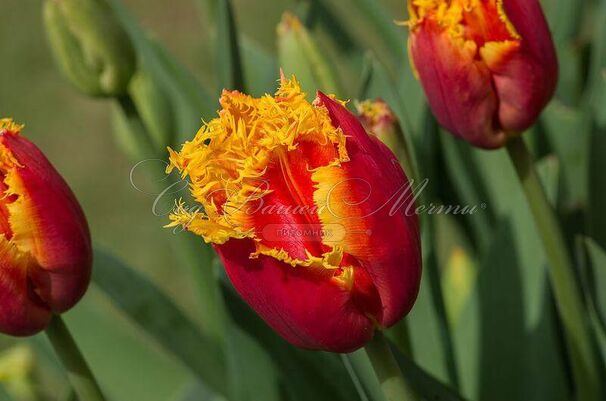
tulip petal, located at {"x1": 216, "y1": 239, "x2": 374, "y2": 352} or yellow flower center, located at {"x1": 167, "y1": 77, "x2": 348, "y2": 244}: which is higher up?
yellow flower center, located at {"x1": 167, "y1": 77, "x2": 348, "y2": 244}

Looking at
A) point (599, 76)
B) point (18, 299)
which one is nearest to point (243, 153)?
point (18, 299)

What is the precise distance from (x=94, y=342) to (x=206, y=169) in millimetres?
600

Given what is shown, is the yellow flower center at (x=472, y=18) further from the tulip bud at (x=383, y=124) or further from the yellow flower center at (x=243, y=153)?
the yellow flower center at (x=243, y=153)

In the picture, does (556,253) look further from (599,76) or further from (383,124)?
(599,76)

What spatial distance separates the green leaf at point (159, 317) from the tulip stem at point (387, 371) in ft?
1.15

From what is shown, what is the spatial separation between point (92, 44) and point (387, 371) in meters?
0.44

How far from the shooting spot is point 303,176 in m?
0.51

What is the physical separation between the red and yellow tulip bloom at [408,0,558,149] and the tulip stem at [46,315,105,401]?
26 cm

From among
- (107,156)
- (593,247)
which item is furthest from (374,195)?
(107,156)

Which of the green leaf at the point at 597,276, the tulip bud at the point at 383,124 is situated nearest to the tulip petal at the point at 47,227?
the tulip bud at the point at 383,124

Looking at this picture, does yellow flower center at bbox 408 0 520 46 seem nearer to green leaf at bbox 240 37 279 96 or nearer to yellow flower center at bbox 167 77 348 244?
yellow flower center at bbox 167 77 348 244

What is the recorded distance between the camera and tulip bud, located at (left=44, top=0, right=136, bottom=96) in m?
0.87

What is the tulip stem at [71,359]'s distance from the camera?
605 millimetres

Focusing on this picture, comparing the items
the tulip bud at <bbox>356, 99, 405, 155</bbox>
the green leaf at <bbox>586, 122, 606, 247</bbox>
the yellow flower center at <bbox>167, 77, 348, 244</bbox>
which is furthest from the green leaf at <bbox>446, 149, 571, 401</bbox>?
the yellow flower center at <bbox>167, 77, 348, 244</bbox>
